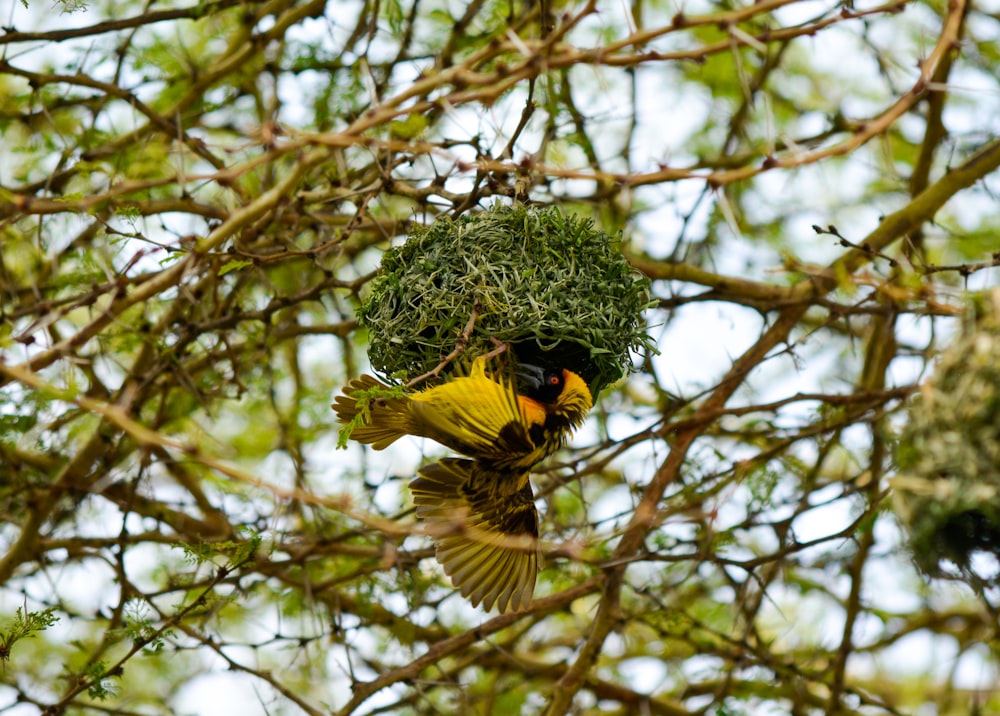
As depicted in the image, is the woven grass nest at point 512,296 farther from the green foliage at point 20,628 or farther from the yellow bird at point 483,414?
the green foliage at point 20,628

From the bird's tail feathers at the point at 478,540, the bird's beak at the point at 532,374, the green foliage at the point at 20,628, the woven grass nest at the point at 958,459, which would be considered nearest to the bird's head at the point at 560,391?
the bird's beak at the point at 532,374

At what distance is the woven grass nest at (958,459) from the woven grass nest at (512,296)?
3.00ft

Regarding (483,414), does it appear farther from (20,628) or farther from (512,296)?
(20,628)

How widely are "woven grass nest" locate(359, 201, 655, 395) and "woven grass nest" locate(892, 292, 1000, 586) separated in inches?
36.0

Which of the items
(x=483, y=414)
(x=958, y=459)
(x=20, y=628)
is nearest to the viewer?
(x=958, y=459)

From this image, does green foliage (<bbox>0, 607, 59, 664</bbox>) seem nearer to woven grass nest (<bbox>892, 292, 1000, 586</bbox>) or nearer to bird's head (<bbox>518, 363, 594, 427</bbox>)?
bird's head (<bbox>518, 363, 594, 427</bbox>)

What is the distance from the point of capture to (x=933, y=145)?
5008 millimetres

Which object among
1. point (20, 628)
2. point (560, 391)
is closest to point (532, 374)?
point (560, 391)

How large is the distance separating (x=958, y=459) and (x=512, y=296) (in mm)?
1252

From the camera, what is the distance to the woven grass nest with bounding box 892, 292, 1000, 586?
9.18ft

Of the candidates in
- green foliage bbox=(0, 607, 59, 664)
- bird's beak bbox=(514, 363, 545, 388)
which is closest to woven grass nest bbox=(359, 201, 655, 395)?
bird's beak bbox=(514, 363, 545, 388)

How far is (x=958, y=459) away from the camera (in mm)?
2830

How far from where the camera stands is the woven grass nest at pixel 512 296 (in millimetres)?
3338

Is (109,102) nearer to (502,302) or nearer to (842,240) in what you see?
(502,302)
